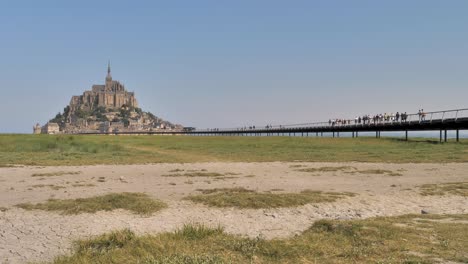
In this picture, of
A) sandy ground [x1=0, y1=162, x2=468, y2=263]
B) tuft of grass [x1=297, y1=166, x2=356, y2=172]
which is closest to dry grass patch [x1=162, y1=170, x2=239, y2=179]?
sandy ground [x1=0, y1=162, x2=468, y2=263]

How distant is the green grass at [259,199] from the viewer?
46.7 feet

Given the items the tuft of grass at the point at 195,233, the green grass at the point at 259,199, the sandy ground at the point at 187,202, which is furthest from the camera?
the green grass at the point at 259,199

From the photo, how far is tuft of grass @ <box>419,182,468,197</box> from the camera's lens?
55.3ft

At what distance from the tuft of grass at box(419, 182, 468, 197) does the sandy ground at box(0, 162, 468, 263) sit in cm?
59

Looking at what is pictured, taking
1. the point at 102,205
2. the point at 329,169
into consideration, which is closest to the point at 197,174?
the point at 329,169

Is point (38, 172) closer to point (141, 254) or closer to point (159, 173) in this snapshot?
point (159, 173)

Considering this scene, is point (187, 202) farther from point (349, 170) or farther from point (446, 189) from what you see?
point (349, 170)

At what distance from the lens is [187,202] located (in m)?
14.8

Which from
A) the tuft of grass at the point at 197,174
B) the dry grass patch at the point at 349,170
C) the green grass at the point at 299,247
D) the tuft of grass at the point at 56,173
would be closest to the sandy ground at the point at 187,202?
the tuft of grass at the point at 56,173

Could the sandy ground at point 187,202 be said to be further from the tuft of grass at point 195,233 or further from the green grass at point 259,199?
the tuft of grass at point 195,233

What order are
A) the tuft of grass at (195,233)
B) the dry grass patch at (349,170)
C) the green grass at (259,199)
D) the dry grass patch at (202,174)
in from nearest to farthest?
the tuft of grass at (195,233), the green grass at (259,199), the dry grass patch at (202,174), the dry grass patch at (349,170)

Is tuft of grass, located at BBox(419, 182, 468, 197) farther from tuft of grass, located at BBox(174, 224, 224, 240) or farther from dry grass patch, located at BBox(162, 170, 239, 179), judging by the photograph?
tuft of grass, located at BBox(174, 224, 224, 240)

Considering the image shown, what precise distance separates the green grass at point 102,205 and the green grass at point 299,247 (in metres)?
3.84

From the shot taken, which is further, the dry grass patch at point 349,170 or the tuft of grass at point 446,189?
the dry grass patch at point 349,170
